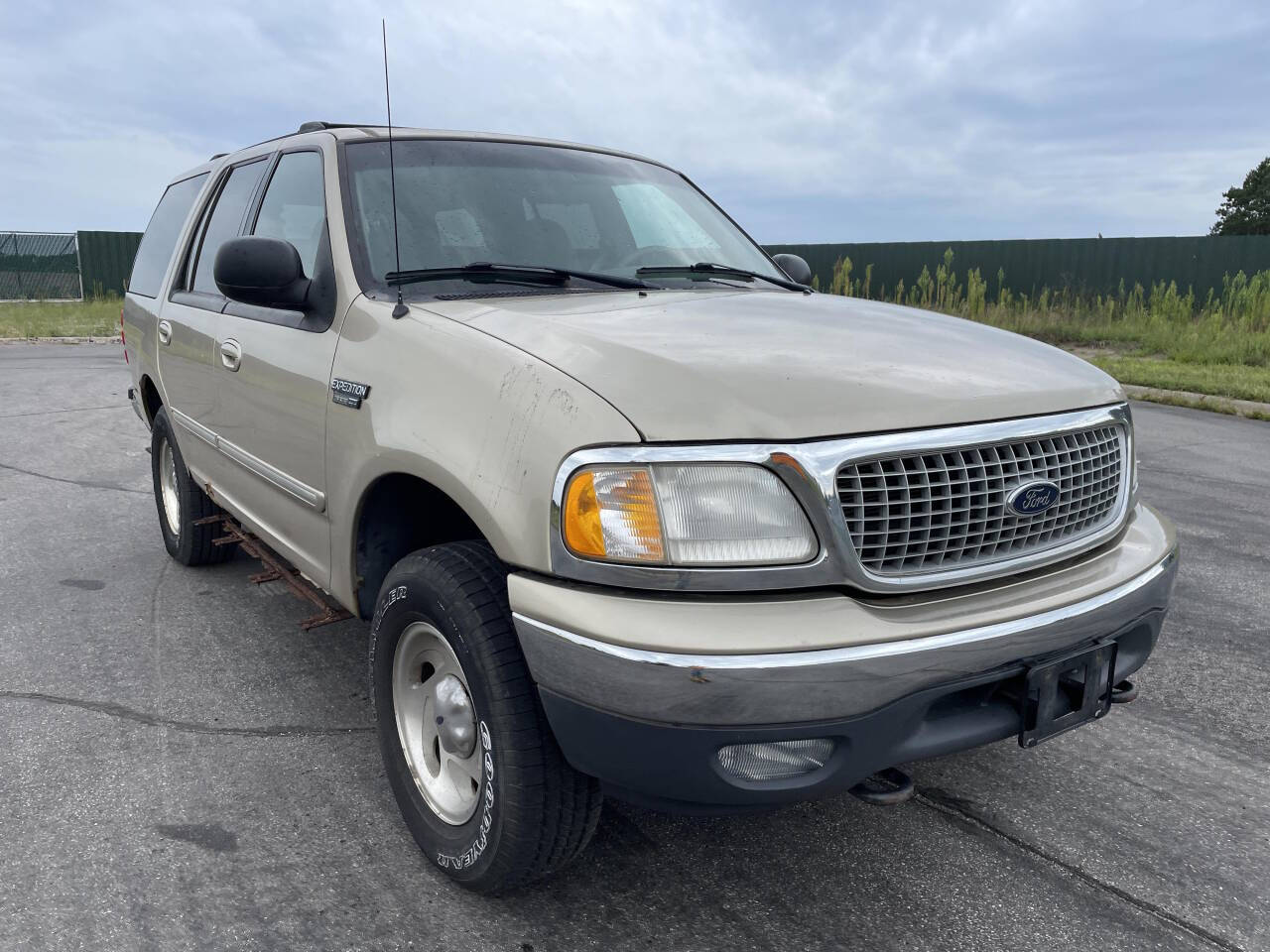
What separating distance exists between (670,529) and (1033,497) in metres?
0.84

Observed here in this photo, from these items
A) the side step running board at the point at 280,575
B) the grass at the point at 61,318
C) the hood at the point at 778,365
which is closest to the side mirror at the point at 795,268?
the hood at the point at 778,365

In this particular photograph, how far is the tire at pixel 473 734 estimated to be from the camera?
220cm

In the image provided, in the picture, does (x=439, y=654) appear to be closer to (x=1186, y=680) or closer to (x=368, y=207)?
(x=368, y=207)

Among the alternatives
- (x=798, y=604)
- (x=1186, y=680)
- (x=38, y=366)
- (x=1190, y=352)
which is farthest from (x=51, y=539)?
(x=1190, y=352)

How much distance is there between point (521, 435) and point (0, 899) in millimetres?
1695

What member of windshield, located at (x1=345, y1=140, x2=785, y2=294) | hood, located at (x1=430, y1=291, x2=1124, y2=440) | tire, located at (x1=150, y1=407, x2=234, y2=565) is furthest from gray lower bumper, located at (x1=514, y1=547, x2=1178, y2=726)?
tire, located at (x1=150, y1=407, x2=234, y2=565)

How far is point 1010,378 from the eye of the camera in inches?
96.6

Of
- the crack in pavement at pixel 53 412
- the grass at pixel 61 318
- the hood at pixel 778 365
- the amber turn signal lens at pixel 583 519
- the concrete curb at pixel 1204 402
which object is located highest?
the hood at pixel 778 365

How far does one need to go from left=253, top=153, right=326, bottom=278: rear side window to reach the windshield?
18 centimetres

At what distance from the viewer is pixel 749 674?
6.27 feet

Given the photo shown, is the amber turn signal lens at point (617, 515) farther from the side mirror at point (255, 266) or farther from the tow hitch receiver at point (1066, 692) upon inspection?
the side mirror at point (255, 266)

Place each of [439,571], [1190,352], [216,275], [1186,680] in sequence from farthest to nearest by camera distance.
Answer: [1190,352]
[1186,680]
[216,275]
[439,571]

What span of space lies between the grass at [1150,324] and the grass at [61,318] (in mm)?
15430

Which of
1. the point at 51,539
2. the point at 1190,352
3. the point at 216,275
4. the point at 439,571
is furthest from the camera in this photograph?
the point at 1190,352
